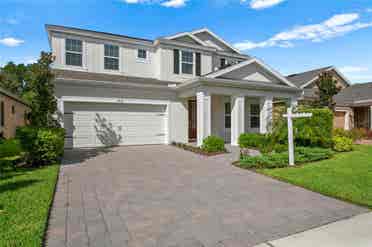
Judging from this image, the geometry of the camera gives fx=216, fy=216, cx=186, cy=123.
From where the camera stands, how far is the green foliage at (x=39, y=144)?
7.21 metres

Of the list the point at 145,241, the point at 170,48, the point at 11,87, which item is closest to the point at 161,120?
the point at 170,48

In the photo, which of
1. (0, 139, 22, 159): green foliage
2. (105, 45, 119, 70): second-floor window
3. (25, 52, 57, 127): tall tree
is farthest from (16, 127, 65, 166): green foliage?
(105, 45, 119, 70): second-floor window

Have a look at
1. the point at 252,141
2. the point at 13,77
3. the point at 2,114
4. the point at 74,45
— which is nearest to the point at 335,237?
the point at 252,141

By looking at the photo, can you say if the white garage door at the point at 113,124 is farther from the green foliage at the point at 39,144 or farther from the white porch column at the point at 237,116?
the white porch column at the point at 237,116

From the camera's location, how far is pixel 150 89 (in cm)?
1255

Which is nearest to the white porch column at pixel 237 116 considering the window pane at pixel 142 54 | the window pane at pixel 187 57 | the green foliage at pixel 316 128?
the green foliage at pixel 316 128

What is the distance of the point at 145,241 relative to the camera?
2865 mm

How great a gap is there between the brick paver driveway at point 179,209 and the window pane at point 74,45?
877 cm

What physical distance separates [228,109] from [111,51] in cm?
845

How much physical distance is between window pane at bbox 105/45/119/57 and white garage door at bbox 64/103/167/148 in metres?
3.61

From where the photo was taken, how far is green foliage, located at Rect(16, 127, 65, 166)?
7.21 meters

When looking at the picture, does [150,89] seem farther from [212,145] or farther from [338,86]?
[338,86]

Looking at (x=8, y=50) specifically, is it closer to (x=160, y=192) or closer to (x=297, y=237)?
(x=160, y=192)

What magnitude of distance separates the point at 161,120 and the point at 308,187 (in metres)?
9.42
